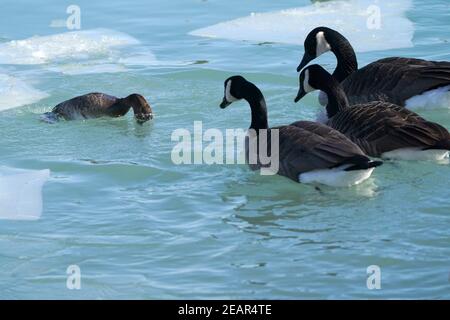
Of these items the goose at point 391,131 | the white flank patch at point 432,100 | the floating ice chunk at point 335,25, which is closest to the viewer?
the goose at point 391,131

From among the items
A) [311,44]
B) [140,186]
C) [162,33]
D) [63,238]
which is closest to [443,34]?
[311,44]

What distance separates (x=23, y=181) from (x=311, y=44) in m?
4.14

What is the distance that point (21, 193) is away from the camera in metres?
8.12

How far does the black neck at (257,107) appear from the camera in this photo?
875 centimetres

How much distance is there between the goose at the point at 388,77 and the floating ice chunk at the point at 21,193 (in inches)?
136

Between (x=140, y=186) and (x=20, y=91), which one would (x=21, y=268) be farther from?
(x=20, y=91)

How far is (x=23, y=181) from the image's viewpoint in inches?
330

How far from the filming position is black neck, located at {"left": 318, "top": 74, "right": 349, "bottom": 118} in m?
9.44

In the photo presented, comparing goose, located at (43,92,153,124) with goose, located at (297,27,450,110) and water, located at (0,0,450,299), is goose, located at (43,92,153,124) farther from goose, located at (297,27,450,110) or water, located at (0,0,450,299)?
goose, located at (297,27,450,110)

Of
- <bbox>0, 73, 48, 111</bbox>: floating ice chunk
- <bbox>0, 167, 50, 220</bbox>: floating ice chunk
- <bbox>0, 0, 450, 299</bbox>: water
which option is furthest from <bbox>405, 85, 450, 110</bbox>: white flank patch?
<bbox>0, 73, 48, 111</bbox>: floating ice chunk

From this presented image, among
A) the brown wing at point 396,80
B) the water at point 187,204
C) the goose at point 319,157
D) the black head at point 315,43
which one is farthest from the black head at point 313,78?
the black head at point 315,43

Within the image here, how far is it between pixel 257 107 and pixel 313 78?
1054 millimetres

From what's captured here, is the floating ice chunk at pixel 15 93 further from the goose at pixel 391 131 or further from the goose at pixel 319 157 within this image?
the goose at pixel 391 131

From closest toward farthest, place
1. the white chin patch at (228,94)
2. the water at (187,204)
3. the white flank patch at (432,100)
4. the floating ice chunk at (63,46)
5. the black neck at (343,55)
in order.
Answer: the water at (187,204) → the white chin patch at (228,94) → the white flank patch at (432,100) → the black neck at (343,55) → the floating ice chunk at (63,46)
